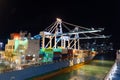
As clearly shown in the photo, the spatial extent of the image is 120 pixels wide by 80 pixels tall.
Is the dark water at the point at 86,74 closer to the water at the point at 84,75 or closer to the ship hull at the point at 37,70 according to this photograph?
the water at the point at 84,75

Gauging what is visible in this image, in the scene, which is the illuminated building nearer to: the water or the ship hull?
the ship hull

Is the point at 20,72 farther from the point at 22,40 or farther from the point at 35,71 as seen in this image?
the point at 22,40

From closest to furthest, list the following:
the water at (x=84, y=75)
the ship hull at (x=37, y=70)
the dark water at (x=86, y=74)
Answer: the ship hull at (x=37, y=70)
the water at (x=84, y=75)
the dark water at (x=86, y=74)

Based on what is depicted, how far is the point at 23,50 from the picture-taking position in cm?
2478

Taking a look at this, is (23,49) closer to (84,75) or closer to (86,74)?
(84,75)

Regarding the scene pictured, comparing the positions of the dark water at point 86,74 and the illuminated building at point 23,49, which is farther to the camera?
the dark water at point 86,74

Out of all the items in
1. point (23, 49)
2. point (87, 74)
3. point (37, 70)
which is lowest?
point (87, 74)

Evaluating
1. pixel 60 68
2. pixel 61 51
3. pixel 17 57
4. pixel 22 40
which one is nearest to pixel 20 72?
pixel 17 57

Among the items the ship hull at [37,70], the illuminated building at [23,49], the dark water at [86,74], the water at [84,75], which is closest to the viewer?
the ship hull at [37,70]

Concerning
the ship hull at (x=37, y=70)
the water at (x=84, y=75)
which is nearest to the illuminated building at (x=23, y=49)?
the ship hull at (x=37, y=70)

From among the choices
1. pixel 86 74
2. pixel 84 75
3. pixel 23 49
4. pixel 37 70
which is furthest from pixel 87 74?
pixel 23 49

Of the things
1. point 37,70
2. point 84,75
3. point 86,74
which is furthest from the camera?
point 86,74

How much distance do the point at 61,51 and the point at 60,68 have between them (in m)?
6.90

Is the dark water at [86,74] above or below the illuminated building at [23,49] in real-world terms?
below
